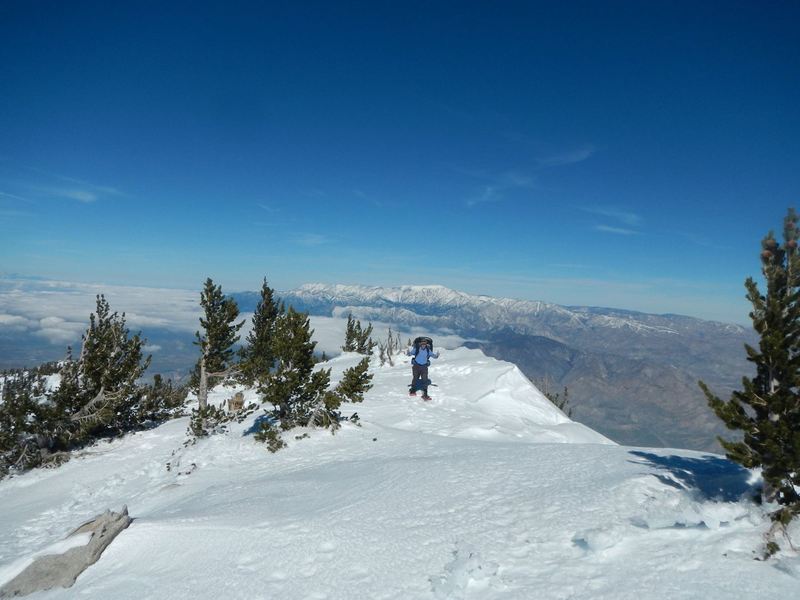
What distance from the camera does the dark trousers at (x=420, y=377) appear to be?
75.3 feet

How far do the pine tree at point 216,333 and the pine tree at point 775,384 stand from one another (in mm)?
23401

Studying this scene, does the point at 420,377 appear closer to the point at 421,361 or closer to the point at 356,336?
the point at 421,361

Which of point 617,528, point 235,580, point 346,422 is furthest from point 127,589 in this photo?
point 346,422

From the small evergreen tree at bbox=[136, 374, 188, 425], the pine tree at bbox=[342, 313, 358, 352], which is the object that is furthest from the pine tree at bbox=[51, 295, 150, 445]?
the pine tree at bbox=[342, 313, 358, 352]

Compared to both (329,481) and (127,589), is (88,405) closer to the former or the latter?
(329,481)

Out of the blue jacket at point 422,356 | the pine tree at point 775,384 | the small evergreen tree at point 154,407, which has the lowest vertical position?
the small evergreen tree at point 154,407

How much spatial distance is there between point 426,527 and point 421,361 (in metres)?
15.0

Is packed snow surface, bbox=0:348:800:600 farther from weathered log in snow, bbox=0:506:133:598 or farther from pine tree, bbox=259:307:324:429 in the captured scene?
pine tree, bbox=259:307:324:429

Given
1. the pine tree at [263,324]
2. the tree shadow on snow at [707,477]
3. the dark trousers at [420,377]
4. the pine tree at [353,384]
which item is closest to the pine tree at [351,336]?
the pine tree at [263,324]

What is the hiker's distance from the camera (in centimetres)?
2208

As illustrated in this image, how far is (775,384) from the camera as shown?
6.91 meters

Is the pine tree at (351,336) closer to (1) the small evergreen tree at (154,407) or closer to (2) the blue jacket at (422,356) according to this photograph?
(1) the small evergreen tree at (154,407)

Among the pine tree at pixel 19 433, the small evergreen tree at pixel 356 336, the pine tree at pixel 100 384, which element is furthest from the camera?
the small evergreen tree at pixel 356 336

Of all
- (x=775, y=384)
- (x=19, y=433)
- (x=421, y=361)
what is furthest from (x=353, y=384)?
(x=19, y=433)
